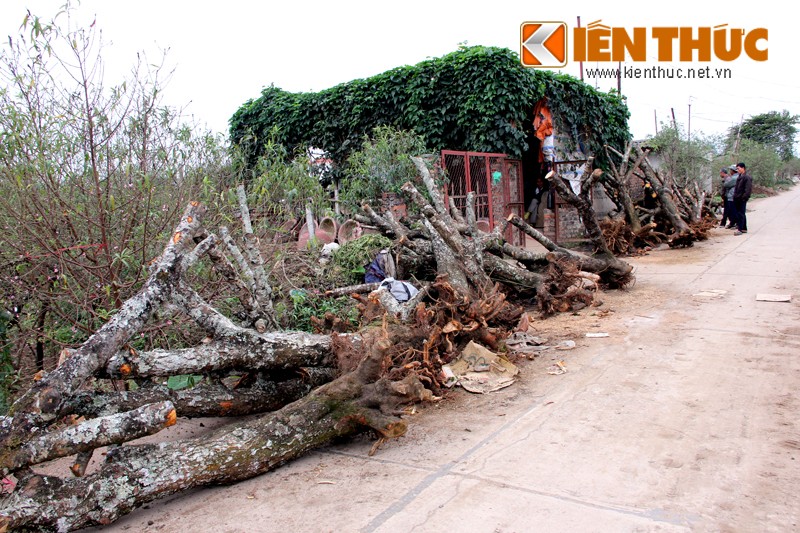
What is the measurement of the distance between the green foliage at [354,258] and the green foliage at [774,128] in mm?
50792

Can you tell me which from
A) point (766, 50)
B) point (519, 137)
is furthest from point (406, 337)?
point (766, 50)

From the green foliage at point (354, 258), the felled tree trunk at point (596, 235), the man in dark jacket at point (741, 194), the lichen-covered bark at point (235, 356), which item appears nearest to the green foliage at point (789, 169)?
the man in dark jacket at point (741, 194)

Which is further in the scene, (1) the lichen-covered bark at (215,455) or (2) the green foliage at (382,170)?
(2) the green foliage at (382,170)

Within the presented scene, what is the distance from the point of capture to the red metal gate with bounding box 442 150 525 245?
10898mm

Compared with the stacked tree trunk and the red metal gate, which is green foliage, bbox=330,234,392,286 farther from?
the stacked tree trunk

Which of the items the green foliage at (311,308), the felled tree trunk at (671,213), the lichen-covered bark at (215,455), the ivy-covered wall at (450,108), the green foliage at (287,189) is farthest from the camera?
the ivy-covered wall at (450,108)

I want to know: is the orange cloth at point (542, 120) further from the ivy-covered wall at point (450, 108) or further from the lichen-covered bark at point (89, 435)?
the lichen-covered bark at point (89, 435)

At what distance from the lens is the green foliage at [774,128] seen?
48344 mm

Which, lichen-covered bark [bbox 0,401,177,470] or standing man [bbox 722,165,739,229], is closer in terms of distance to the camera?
lichen-covered bark [bbox 0,401,177,470]

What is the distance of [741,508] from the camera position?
264 centimetres

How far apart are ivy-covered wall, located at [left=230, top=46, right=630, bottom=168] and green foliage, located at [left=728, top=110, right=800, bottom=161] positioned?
4080cm

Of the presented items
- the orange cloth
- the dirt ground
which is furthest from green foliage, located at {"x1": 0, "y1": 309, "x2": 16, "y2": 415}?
the orange cloth

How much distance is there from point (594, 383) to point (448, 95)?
9515 millimetres

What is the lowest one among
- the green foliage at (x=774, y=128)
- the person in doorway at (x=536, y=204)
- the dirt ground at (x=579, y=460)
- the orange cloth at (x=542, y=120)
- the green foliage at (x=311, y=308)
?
the dirt ground at (x=579, y=460)
